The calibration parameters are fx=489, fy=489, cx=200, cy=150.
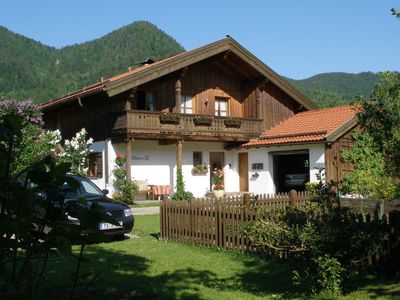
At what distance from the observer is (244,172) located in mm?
27531

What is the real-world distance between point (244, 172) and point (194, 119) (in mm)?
5122

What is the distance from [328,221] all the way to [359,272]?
60.3 inches

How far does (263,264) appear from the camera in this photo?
7867 millimetres

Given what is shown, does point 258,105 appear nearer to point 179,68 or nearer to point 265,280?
point 179,68

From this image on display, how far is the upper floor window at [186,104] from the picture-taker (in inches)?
1011

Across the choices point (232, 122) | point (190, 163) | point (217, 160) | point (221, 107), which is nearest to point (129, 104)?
point (190, 163)

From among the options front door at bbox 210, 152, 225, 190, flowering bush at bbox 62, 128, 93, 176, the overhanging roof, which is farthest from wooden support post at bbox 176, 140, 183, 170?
flowering bush at bbox 62, 128, 93, 176

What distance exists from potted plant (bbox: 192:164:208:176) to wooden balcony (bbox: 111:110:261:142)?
1.72m

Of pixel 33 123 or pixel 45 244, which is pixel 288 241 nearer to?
pixel 45 244

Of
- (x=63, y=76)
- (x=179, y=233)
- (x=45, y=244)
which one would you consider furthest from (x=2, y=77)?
(x=45, y=244)

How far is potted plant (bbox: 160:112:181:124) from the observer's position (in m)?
23.0

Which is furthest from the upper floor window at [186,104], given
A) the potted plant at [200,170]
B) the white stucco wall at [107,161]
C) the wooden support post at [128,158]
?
the white stucco wall at [107,161]

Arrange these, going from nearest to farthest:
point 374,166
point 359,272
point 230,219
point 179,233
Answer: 1. point 359,272
2. point 230,219
3. point 179,233
4. point 374,166

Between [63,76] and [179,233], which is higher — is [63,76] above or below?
above
